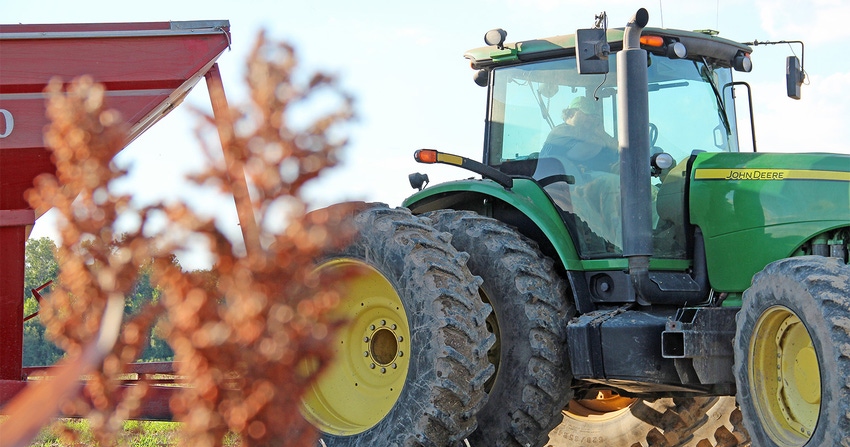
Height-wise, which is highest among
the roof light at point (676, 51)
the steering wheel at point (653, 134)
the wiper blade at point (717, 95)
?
the roof light at point (676, 51)

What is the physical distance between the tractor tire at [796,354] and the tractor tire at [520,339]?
106 centimetres

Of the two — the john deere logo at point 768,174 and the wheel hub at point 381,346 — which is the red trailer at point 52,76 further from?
the john deere logo at point 768,174

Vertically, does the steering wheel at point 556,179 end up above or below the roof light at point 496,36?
below

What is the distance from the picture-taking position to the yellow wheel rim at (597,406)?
625cm

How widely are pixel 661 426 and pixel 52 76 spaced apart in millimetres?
4199

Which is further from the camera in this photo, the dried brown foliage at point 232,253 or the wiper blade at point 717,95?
the wiper blade at point 717,95

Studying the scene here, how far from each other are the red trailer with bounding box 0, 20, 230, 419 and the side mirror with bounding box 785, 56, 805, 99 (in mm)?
3553

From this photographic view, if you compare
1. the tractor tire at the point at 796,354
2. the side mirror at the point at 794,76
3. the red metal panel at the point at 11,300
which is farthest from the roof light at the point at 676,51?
the red metal panel at the point at 11,300

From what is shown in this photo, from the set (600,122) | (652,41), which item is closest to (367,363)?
(600,122)

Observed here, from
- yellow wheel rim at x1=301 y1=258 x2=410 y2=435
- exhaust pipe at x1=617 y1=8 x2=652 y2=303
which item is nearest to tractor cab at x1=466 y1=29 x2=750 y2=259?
exhaust pipe at x1=617 y1=8 x2=652 y2=303

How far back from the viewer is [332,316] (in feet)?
4.61

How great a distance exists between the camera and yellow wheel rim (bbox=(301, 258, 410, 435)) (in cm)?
486

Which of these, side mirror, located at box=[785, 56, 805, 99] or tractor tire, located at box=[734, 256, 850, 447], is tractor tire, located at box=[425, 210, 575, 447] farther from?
side mirror, located at box=[785, 56, 805, 99]

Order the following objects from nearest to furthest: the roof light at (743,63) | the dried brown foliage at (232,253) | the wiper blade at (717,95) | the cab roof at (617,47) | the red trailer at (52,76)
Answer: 1. the dried brown foliage at (232,253)
2. the red trailer at (52,76)
3. the cab roof at (617,47)
4. the wiper blade at (717,95)
5. the roof light at (743,63)
